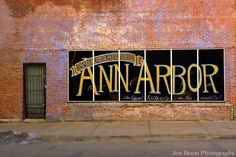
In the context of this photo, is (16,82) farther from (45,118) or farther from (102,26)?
(102,26)

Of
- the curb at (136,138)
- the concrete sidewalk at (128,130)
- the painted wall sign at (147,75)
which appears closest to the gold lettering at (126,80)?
the painted wall sign at (147,75)

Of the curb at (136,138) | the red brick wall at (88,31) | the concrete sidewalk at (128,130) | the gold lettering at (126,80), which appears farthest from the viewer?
the gold lettering at (126,80)

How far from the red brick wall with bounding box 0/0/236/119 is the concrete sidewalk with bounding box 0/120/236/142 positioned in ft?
4.30

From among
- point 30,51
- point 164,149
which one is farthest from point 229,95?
point 30,51

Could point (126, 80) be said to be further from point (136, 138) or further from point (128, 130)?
point (136, 138)

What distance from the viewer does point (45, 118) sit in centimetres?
1866

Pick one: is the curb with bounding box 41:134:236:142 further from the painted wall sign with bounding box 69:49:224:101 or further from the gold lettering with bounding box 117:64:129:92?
the gold lettering with bounding box 117:64:129:92

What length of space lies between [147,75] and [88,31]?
299cm

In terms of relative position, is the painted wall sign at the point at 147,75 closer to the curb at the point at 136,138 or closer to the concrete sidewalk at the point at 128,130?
the concrete sidewalk at the point at 128,130

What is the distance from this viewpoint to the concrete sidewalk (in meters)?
14.1

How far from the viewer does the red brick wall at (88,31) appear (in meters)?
18.0

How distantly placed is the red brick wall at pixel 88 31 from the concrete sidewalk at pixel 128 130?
1.31 meters

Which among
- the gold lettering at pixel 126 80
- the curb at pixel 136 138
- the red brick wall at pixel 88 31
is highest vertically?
the red brick wall at pixel 88 31

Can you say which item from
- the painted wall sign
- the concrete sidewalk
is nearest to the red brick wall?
the painted wall sign
